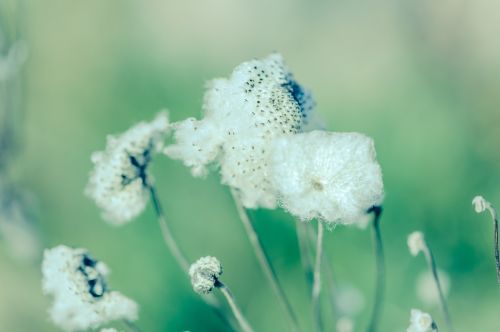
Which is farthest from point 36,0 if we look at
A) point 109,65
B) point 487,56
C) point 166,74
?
point 487,56

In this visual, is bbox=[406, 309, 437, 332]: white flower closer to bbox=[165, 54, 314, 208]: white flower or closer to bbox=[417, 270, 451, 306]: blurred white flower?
bbox=[165, 54, 314, 208]: white flower

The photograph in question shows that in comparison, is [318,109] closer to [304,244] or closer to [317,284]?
[304,244]

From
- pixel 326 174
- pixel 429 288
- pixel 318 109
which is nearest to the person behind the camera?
pixel 326 174

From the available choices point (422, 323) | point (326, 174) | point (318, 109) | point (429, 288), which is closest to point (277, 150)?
point (326, 174)

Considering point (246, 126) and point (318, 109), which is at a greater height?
point (318, 109)

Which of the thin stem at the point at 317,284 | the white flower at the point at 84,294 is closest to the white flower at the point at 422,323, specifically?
the thin stem at the point at 317,284
